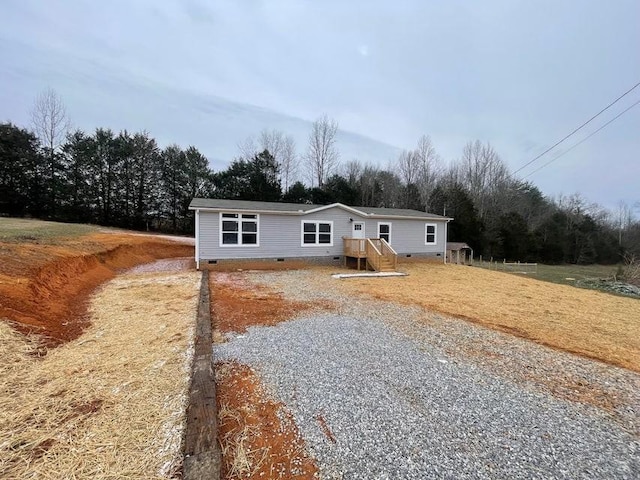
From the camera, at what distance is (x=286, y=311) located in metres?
6.29

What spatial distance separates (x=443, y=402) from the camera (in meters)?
2.92

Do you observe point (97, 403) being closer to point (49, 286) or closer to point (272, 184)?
point (49, 286)

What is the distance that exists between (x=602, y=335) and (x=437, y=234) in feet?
41.5

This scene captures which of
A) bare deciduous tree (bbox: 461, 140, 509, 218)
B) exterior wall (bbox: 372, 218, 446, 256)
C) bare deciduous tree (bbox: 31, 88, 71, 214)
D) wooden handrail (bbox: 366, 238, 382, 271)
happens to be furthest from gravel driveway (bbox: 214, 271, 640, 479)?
bare deciduous tree (bbox: 31, 88, 71, 214)

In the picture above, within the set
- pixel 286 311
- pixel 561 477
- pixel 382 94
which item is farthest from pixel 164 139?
pixel 561 477

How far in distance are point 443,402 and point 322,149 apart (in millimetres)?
32289

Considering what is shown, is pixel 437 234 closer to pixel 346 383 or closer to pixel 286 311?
pixel 286 311

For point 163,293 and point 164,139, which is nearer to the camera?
point 163,293

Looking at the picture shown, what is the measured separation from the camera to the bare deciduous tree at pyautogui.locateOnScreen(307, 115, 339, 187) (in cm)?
3266

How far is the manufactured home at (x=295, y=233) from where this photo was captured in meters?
12.3

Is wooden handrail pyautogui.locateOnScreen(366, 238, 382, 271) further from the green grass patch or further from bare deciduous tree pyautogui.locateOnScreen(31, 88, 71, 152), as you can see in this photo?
bare deciduous tree pyautogui.locateOnScreen(31, 88, 71, 152)

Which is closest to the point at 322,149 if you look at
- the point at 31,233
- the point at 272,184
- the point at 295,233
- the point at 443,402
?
the point at 272,184

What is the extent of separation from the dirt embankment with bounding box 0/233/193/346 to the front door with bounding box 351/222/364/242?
10.3 m

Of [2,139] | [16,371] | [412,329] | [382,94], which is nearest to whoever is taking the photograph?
[16,371]
